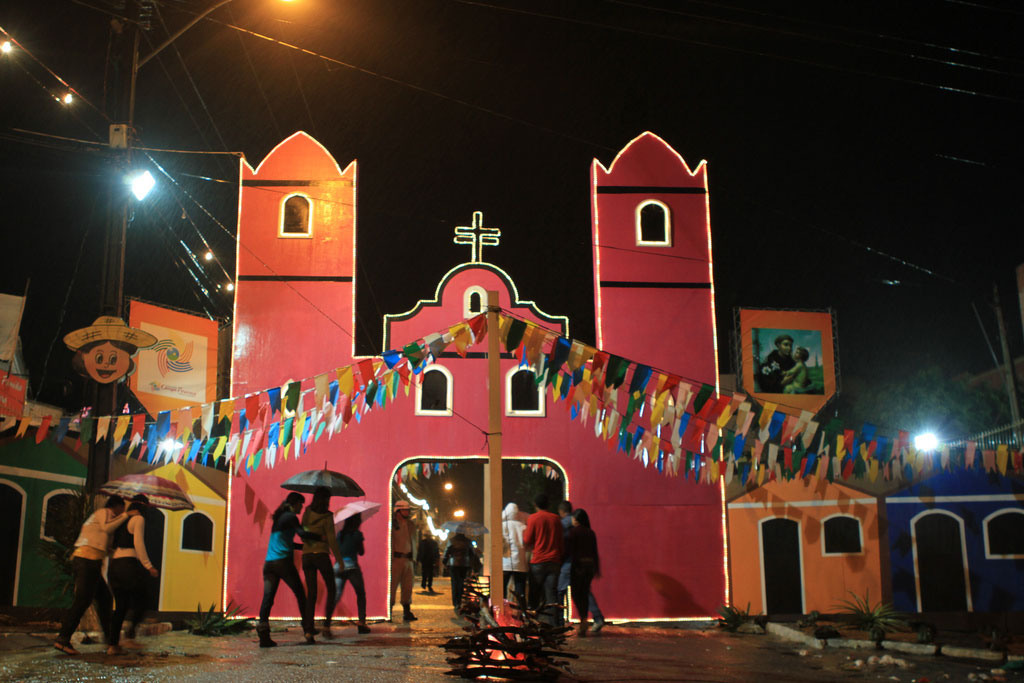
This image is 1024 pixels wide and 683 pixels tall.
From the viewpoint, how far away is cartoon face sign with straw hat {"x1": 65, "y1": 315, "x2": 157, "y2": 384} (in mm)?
11969

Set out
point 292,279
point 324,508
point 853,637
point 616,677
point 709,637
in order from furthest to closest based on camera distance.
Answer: point 292,279, point 709,637, point 853,637, point 324,508, point 616,677

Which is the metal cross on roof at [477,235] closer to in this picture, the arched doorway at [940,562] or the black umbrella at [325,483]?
the black umbrella at [325,483]

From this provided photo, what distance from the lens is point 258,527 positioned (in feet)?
50.8

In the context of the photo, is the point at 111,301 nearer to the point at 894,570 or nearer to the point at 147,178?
the point at 147,178

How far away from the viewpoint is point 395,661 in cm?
961

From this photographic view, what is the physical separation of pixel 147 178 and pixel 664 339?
8528 millimetres

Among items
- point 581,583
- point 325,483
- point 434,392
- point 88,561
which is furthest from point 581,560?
point 88,561

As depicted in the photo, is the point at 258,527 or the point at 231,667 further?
the point at 258,527

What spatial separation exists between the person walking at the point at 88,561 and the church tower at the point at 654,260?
8.66 m

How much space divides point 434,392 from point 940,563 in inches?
339

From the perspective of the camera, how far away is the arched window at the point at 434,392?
52.5 ft

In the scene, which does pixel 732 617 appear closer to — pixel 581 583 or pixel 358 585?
pixel 581 583

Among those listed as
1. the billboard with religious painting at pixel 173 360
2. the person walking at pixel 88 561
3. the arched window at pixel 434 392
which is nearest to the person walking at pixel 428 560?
the billboard with religious painting at pixel 173 360

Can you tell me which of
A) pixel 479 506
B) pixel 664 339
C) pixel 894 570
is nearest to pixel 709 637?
pixel 894 570
